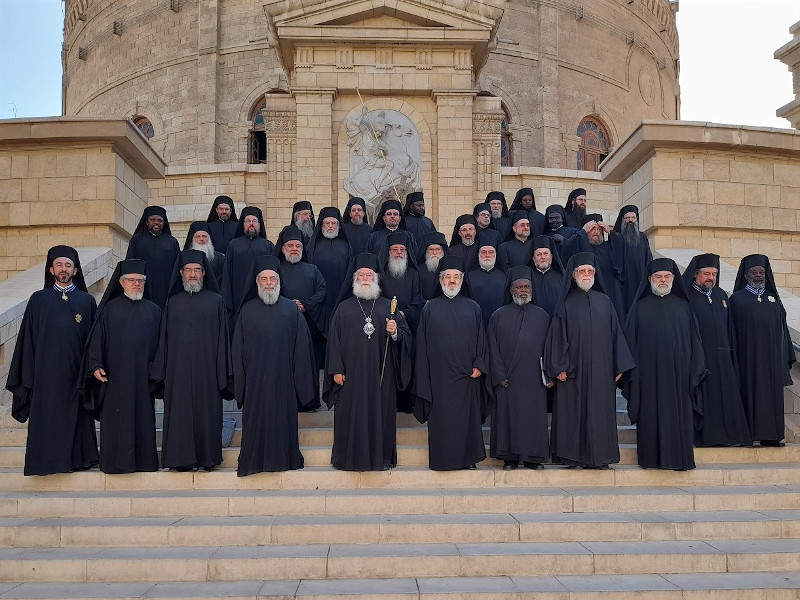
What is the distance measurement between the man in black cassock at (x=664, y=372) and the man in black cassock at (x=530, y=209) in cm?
256

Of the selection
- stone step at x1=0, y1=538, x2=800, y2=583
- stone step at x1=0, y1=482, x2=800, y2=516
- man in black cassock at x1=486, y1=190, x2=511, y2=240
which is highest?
man in black cassock at x1=486, y1=190, x2=511, y2=240

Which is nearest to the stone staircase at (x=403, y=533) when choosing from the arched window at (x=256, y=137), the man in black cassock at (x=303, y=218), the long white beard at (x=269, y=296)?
the long white beard at (x=269, y=296)

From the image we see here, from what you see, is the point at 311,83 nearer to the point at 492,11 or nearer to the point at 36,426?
the point at 492,11

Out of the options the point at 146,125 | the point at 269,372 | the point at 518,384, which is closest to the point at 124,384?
the point at 269,372

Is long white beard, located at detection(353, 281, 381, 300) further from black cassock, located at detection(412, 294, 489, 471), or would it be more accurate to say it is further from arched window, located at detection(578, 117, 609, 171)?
arched window, located at detection(578, 117, 609, 171)

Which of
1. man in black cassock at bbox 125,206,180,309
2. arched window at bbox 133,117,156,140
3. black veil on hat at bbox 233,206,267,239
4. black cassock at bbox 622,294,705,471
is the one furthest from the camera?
arched window at bbox 133,117,156,140

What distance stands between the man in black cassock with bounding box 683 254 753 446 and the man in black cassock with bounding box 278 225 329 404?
3.21 m

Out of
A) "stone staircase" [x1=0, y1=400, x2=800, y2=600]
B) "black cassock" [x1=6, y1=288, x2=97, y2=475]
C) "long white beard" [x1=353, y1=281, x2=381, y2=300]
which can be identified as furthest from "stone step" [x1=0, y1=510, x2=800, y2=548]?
"long white beard" [x1=353, y1=281, x2=381, y2=300]

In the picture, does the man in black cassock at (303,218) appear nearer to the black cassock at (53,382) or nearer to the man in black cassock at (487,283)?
the man in black cassock at (487,283)

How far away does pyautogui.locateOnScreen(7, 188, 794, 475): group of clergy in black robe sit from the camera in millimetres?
5867

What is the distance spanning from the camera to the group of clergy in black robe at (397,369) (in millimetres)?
5867

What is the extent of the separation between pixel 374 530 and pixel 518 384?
1.71m

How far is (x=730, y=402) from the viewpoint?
644 centimetres

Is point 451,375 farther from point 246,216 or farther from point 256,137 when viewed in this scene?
point 256,137
